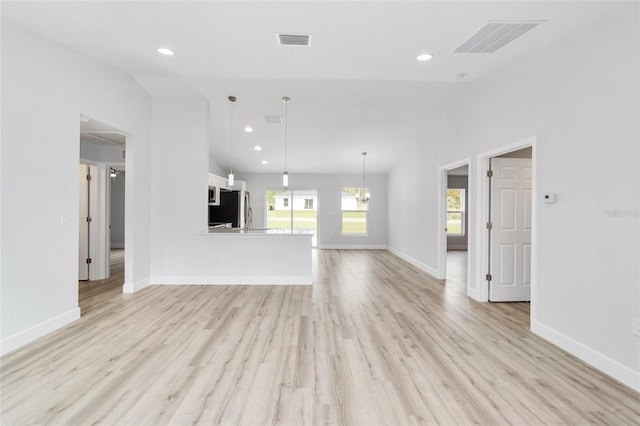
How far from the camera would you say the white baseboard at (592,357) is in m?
2.28

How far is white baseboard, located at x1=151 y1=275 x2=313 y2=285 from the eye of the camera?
5082mm

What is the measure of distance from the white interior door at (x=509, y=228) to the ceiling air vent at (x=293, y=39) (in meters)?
3.02

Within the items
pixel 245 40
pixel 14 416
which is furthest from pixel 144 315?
pixel 245 40

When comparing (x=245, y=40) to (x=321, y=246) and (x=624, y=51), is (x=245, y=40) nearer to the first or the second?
(x=624, y=51)

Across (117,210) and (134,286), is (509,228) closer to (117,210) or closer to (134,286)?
(134,286)

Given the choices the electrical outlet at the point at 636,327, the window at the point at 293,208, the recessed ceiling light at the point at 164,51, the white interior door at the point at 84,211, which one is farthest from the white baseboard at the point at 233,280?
the window at the point at 293,208

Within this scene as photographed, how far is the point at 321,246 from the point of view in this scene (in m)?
10.0

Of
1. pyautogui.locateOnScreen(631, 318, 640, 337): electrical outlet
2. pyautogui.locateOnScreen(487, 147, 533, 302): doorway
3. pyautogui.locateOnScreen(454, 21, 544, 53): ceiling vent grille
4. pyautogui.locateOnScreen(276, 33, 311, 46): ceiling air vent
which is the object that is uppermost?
pyautogui.locateOnScreen(454, 21, 544, 53): ceiling vent grille

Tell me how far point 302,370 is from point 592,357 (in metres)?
2.47

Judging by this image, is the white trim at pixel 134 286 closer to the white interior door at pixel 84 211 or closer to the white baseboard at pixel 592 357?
the white interior door at pixel 84 211

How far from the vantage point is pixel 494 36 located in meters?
2.90

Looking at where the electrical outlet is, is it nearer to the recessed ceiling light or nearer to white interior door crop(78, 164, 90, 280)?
the recessed ceiling light

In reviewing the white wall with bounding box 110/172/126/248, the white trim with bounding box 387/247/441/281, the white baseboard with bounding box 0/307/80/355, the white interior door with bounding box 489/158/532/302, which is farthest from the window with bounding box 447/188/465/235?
the white wall with bounding box 110/172/126/248

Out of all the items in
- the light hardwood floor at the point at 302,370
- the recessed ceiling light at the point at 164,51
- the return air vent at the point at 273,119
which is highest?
the return air vent at the point at 273,119
